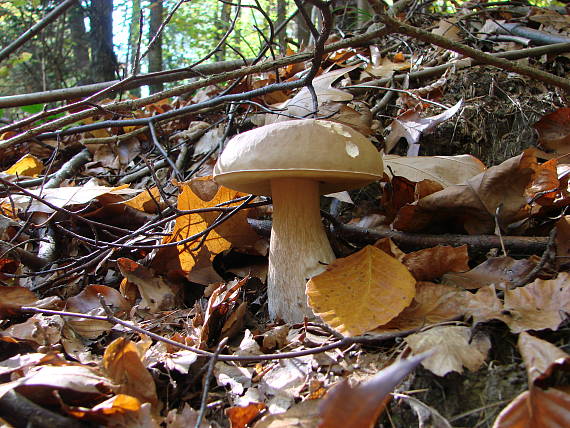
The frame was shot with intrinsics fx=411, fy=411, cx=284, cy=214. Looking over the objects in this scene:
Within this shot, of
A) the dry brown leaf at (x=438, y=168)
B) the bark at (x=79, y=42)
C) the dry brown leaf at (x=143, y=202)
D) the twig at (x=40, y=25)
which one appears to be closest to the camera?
the dry brown leaf at (x=438, y=168)

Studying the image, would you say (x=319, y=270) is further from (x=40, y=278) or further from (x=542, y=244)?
(x=40, y=278)

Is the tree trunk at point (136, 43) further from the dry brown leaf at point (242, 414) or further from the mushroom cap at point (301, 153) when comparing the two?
the dry brown leaf at point (242, 414)

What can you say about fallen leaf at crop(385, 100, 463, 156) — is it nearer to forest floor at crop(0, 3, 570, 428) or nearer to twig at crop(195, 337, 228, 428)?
forest floor at crop(0, 3, 570, 428)

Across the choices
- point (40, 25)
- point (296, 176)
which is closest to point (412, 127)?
point (296, 176)

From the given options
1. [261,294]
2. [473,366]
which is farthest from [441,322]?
[261,294]

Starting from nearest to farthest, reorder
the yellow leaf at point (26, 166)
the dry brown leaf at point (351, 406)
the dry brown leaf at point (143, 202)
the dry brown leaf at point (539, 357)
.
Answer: the dry brown leaf at point (351, 406)
the dry brown leaf at point (539, 357)
the dry brown leaf at point (143, 202)
the yellow leaf at point (26, 166)

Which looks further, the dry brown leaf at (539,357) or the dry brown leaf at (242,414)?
the dry brown leaf at (242,414)

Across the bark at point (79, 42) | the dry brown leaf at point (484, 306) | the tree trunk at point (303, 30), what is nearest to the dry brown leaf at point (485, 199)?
the dry brown leaf at point (484, 306)
